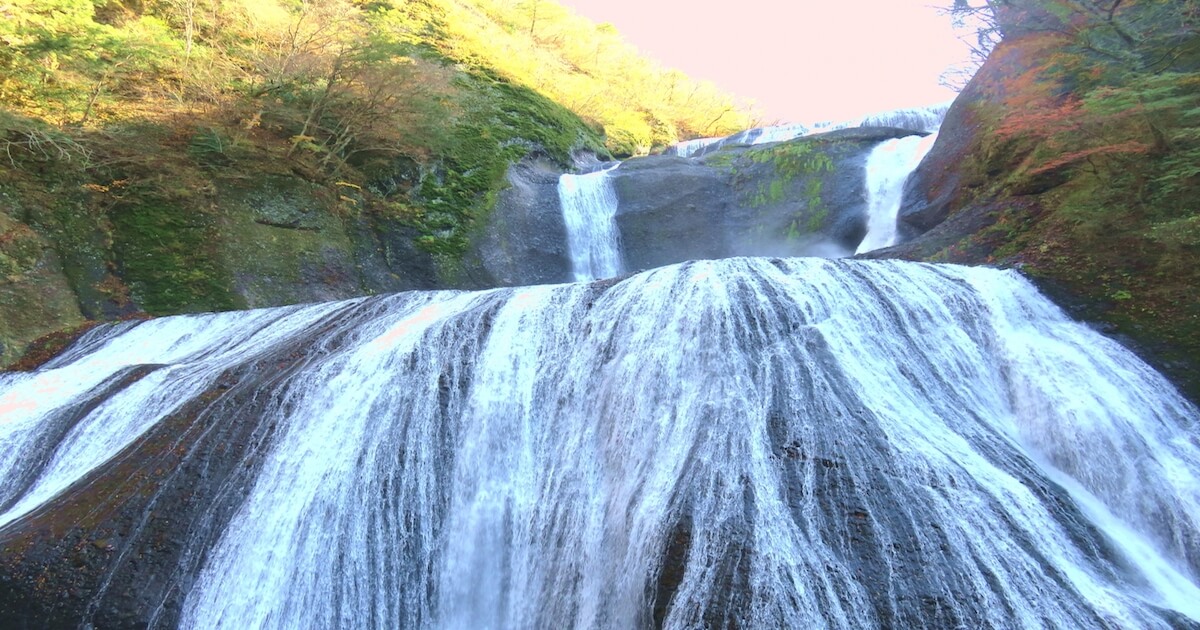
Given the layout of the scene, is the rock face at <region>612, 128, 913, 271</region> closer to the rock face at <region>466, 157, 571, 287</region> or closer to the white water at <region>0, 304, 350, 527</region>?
the rock face at <region>466, 157, 571, 287</region>

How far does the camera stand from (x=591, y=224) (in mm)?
15461

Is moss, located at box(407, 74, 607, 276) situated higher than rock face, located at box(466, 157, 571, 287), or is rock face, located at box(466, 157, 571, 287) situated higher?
moss, located at box(407, 74, 607, 276)

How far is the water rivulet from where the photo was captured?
12.5 ft

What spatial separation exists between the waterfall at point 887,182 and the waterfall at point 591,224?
6.25m

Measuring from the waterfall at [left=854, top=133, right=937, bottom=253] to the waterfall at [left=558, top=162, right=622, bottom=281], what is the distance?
20.5ft

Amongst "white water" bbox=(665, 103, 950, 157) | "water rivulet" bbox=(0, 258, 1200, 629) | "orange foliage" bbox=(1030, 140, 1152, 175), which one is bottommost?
"water rivulet" bbox=(0, 258, 1200, 629)

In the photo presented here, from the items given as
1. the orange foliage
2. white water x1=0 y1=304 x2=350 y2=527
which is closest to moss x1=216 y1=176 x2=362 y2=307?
white water x1=0 y1=304 x2=350 y2=527

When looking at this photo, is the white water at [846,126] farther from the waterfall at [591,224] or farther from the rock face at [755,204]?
the waterfall at [591,224]

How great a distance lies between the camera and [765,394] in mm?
5066

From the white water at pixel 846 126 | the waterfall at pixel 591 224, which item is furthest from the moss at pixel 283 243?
the white water at pixel 846 126

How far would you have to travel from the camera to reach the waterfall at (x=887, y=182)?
1305cm

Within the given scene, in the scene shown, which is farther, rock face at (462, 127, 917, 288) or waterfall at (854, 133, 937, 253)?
rock face at (462, 127, 917, 288)

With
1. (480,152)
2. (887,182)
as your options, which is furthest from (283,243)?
(887,182)

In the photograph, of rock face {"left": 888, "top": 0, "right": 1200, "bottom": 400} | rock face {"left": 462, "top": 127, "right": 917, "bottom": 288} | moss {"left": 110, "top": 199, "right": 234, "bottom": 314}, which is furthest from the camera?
rock face {"left": 462, "top": 127, "right": 917, "bottom": 288}
